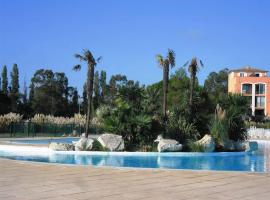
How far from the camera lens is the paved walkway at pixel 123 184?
8.32 metres

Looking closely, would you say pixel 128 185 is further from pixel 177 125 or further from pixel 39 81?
pixel 39 81

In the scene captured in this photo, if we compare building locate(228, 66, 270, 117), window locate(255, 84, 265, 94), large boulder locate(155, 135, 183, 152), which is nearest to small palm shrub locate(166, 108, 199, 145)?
large boulder locate(155, 135, 183, 152)

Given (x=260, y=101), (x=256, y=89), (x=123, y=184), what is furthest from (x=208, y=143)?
(x=260, y=101)

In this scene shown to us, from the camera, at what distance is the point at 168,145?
19.5m

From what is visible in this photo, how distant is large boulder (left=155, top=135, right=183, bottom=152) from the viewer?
63.5 ft

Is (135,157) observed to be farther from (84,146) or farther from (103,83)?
(103,83)

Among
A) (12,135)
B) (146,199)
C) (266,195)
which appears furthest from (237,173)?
(12,135)

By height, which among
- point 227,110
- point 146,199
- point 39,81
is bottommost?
point 146,199

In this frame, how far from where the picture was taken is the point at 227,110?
22.8m

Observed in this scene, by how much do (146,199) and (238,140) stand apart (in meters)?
16.1

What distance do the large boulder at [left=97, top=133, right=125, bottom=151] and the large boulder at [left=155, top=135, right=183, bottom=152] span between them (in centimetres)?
162

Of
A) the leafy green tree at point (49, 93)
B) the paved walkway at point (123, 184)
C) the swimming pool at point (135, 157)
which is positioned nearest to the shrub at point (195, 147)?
the swimming pool at point (135, 157)

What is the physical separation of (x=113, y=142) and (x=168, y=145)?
7.77ft

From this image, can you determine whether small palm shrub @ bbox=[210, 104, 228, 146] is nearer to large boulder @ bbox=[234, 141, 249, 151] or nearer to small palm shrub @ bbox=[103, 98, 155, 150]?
large boulder @ bbox=[234, 141, 249, 151]
